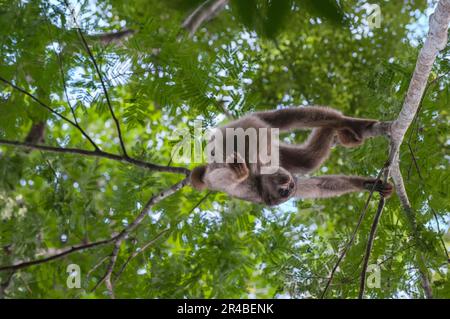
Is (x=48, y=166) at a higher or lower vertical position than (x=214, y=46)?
lower

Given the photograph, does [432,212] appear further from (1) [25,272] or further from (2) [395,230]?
(1) [25,272]

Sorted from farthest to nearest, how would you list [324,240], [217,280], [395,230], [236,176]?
1. [217,280]
2. [324,240]
3. [395,230]
4. [236,176]

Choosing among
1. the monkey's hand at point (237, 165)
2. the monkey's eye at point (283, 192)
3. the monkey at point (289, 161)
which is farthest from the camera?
the monkey's eye at point (283, 192)

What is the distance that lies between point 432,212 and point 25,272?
20.0 ft

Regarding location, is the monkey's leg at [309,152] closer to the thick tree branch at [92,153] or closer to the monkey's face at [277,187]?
the monkey's face at [277,187]

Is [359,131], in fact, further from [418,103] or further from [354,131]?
[418,103]

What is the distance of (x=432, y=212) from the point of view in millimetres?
5258

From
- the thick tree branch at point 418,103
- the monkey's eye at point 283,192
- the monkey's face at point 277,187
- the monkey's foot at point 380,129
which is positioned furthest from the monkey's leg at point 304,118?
the thick tree branch at point 418,103

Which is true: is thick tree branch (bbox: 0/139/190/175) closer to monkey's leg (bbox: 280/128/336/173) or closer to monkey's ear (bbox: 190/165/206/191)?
monkey's ear (bbox: 190/165/206/191)

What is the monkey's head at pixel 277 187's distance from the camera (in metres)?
5.81

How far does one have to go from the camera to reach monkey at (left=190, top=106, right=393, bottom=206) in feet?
17.5

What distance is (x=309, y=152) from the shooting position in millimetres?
6312

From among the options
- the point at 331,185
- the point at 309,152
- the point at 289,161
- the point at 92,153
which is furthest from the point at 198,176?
the point at 331,185
